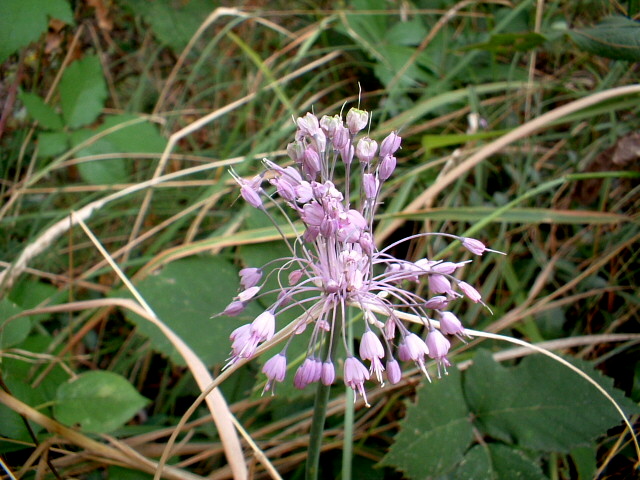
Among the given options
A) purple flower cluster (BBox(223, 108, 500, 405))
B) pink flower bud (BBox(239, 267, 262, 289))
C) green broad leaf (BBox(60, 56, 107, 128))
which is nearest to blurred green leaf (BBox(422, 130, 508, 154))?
purple flower cluster (BBox(223, 108, 500, 405))

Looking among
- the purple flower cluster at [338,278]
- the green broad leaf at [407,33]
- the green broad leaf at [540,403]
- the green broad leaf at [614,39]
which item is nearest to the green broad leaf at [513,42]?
the green broad leaf at [614,39]

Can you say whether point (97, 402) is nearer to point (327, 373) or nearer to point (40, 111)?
point (327, 373)

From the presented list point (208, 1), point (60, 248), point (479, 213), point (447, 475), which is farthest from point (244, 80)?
point (447, 475)

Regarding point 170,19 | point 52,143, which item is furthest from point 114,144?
point 170,19

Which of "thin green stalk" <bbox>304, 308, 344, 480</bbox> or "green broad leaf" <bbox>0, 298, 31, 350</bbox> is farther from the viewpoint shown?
"green broad leaf" <bbox>0, 298, 31, 350</bbox>

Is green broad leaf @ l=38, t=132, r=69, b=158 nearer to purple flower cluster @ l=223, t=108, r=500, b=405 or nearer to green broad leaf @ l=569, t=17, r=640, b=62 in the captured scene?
purple flower cluster @ l=223, t=108, r=500, b=405
